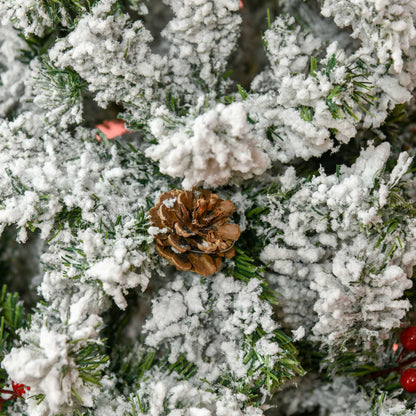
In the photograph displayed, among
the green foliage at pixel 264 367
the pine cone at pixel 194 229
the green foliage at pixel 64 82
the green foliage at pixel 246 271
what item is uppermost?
the green foliage at pixel 64 82

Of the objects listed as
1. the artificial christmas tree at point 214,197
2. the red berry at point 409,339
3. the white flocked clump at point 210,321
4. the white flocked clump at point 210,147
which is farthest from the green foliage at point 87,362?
the red berry at point 409,339

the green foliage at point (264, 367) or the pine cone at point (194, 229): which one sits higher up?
the pine cone at point (194, 229)

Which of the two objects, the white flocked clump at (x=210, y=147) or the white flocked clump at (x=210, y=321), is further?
the white flocked clump at (x=210, y=321)

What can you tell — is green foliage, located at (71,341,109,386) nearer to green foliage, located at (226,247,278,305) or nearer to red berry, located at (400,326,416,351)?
green foliage, located at (226,247,278,305)

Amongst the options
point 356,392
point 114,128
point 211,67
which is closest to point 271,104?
point 211,67

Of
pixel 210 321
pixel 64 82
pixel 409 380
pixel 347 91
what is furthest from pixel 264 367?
pixel 64 82

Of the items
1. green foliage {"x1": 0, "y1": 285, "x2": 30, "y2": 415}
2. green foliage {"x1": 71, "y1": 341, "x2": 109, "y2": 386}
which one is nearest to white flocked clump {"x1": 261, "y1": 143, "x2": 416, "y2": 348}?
green foliage {"x1": 71, "y1": 341, "x2": 109, "y2": 386}

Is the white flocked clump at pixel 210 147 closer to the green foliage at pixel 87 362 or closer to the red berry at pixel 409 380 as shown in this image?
the green foliage at pixel 87 362
